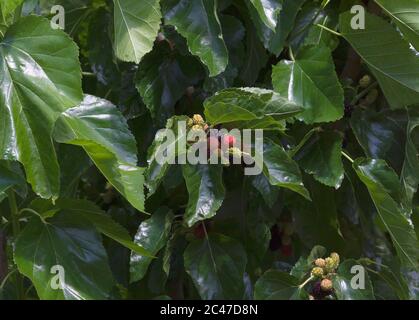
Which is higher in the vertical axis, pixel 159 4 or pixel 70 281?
pixel 159 4

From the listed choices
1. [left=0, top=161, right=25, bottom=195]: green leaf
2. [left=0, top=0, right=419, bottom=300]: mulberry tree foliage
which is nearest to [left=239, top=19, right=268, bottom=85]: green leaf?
[left=0, top=0, right=419, bottom=300]: mulberry tree foliage

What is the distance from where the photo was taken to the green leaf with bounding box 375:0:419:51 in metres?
1.00

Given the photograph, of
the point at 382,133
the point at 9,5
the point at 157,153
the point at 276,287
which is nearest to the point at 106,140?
the point at 157,153

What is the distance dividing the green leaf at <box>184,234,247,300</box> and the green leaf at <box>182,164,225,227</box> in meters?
0.15

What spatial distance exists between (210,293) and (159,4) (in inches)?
13.6

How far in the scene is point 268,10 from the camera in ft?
3.10

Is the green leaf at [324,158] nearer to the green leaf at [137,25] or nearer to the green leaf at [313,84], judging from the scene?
the green leaf at [313,84]

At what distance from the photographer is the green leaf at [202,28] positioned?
3.20ft

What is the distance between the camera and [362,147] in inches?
43.5

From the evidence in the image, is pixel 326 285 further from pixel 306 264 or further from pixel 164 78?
pixel 164 78

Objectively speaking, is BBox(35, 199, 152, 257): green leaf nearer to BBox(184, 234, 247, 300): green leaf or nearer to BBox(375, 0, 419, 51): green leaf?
BBox(184, 234, 247, 300): green leaf

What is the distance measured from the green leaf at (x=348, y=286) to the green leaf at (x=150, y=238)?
21cm
